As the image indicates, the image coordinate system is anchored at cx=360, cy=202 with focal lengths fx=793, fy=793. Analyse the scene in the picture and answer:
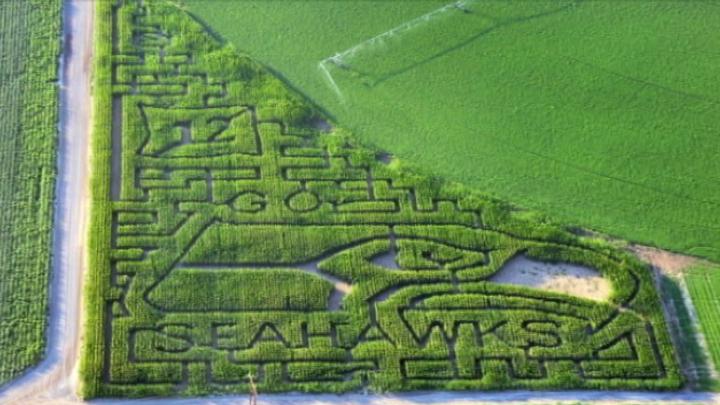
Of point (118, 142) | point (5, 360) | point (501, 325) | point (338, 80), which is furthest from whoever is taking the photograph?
point (338, 80)

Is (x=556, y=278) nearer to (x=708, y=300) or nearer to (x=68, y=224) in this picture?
(x=708, y=300)

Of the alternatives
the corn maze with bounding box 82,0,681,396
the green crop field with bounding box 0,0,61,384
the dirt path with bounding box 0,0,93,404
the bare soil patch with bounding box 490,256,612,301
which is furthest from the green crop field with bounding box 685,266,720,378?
the green crop field with bounding box 0,0,61,384

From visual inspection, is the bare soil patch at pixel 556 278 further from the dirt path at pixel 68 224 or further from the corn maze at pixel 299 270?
the dirt path at pixel 68 224

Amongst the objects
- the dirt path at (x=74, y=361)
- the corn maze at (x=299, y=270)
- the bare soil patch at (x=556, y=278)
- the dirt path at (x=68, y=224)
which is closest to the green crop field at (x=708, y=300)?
the corn maze at (x=299, y=270)

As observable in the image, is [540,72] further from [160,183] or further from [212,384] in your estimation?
[212,384]

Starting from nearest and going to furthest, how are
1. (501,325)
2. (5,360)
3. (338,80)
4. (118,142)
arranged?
(5,360), (501,325), (118,142), (338,80)

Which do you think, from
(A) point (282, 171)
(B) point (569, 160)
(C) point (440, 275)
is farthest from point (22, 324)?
(B) point (569, 160)

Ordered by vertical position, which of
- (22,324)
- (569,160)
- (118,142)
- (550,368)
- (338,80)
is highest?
(338,80)
